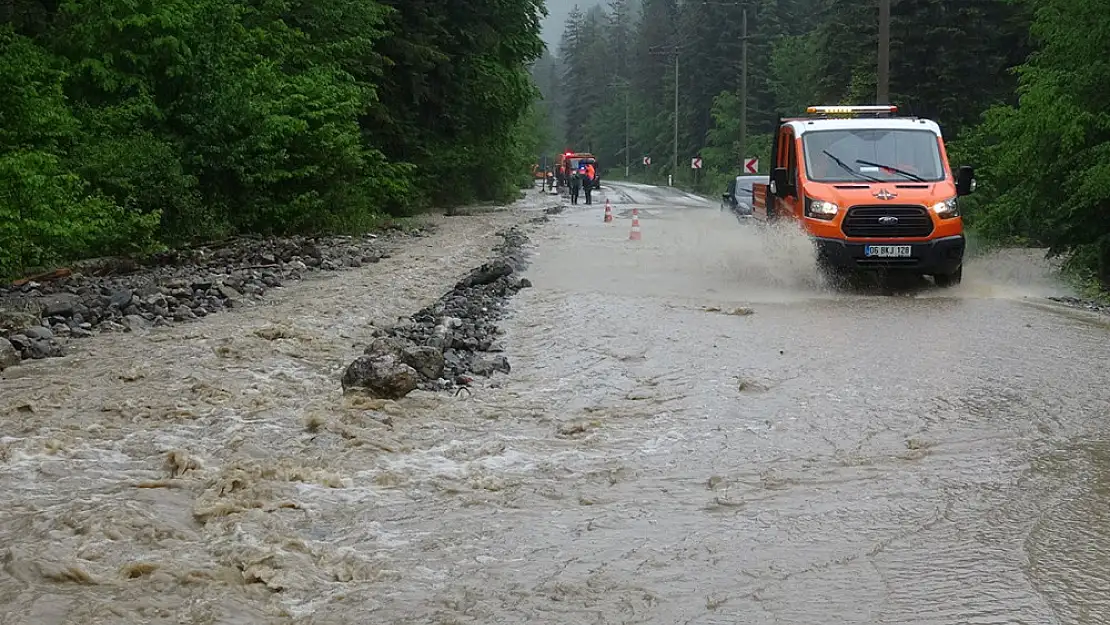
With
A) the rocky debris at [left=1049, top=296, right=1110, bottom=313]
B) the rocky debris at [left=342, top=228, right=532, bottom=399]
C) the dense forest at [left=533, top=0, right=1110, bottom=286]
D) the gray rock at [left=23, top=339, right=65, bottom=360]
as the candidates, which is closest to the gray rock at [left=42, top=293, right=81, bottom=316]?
the gray rock at [left=23, top=339, right=65, bottom=360]

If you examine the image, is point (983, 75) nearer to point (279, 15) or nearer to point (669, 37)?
point (279, 15)

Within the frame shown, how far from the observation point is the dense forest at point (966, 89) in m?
15.3

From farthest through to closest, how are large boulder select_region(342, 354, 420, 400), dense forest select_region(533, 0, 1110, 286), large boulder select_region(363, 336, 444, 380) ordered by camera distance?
dense forest select_region(533, 0, 1110, 286) < large boulder select_region(363, 336, 444, 380) < large boulder select_region(342, 354, 420, 400)

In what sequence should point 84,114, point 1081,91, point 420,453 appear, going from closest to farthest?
point 420,453 < point 1081,91 < point 84,114

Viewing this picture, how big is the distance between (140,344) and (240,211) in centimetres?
1094

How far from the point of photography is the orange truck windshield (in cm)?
1427

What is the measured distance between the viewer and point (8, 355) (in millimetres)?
9211

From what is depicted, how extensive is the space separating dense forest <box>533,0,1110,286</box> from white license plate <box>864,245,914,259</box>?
2624mm

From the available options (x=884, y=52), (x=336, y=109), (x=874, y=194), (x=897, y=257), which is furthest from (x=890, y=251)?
(x=884, y=52)

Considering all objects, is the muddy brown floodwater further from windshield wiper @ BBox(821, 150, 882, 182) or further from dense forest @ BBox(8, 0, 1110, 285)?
dense forest @ BBox(8, 0, 1110, 285)

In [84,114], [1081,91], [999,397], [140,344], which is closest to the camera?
[999,397]

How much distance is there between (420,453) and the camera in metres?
6.56

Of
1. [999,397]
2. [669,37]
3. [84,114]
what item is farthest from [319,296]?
[669,37]

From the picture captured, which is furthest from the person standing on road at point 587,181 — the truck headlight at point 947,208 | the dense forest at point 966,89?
the truck headlight at point 947,208
